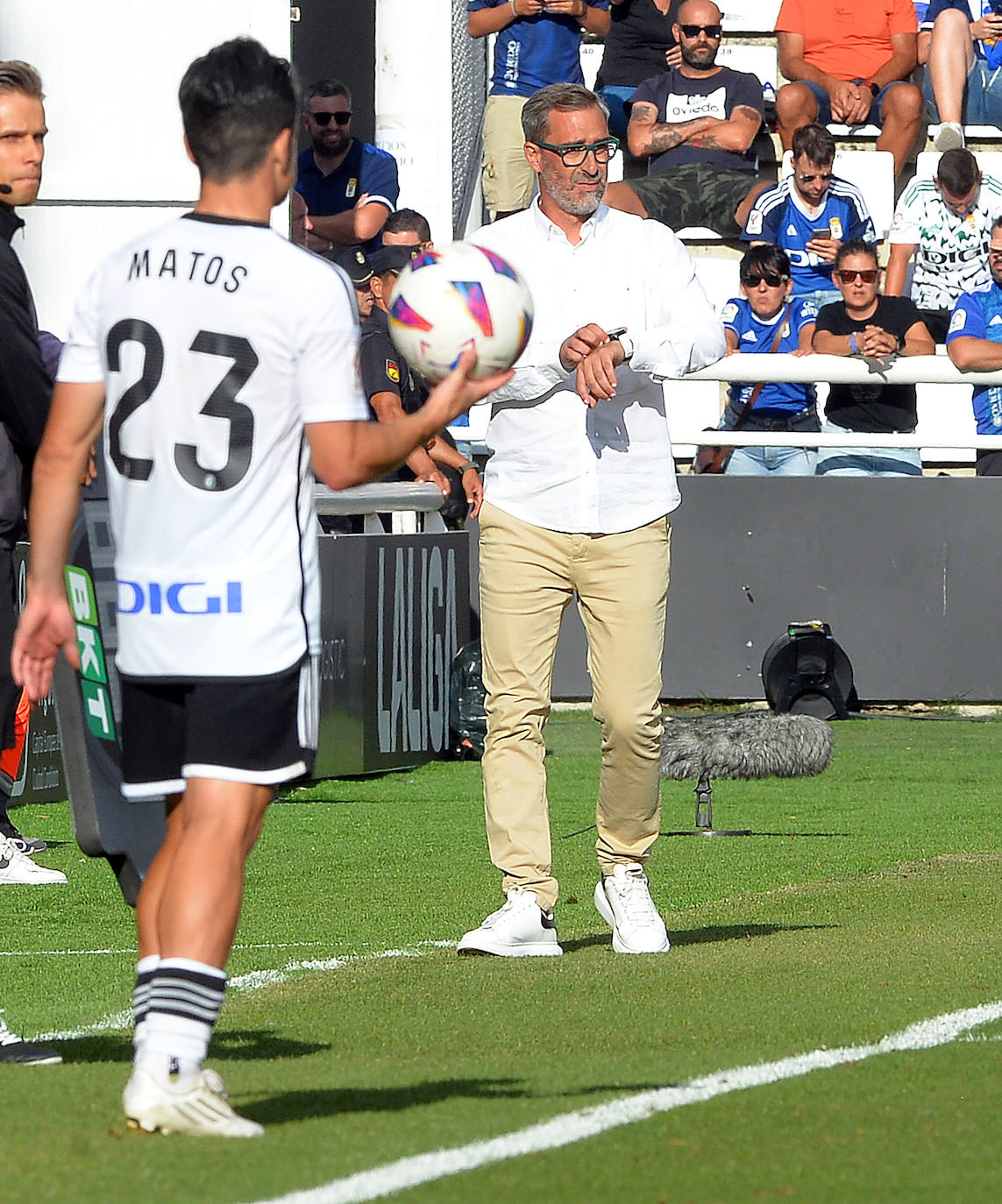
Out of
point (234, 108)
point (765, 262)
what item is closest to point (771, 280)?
point (765, 262)

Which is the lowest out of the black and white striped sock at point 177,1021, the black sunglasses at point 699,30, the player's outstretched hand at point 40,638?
the black and white striped sock at point 177,1021

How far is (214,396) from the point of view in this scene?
12.8ft

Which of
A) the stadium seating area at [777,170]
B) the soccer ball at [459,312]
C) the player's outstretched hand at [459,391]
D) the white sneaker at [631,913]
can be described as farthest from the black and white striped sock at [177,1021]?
the stadium seating area at [777,170]

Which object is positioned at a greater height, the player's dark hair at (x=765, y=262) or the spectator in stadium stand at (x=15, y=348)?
the spectator in stadium stand at (x=15, y=348)

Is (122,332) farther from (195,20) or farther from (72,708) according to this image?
(195,20)

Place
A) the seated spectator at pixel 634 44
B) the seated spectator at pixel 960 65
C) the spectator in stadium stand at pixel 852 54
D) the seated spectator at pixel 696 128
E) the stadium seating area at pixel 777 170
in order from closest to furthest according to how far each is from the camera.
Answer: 1. the stadium seating area at pixel 777 170
2. the seated spectator at pixel 696 128
3. the seated spectator at pixel 960 65
4. the spectator in stadium stand at pixel 852 54
5. the seated spectator at pixel 634 44

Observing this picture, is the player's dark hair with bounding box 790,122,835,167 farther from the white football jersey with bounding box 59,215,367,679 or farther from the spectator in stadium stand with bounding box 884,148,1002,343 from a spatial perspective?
the white football jersey with bounding box 59,215,367,679

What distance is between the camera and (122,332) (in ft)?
13.0

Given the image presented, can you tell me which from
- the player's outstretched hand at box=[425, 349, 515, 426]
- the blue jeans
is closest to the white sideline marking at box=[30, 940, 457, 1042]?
the player's outstretched hand at box=[425, 349, 515, 426]

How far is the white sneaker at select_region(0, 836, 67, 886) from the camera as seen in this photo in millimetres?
8086

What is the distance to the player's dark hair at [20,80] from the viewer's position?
5.89 metres

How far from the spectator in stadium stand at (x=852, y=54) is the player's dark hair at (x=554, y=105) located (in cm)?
1107

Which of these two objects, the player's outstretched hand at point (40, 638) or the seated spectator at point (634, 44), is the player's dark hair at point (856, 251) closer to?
the seated spectator at point (634, 44)

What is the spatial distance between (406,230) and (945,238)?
14.3ft
